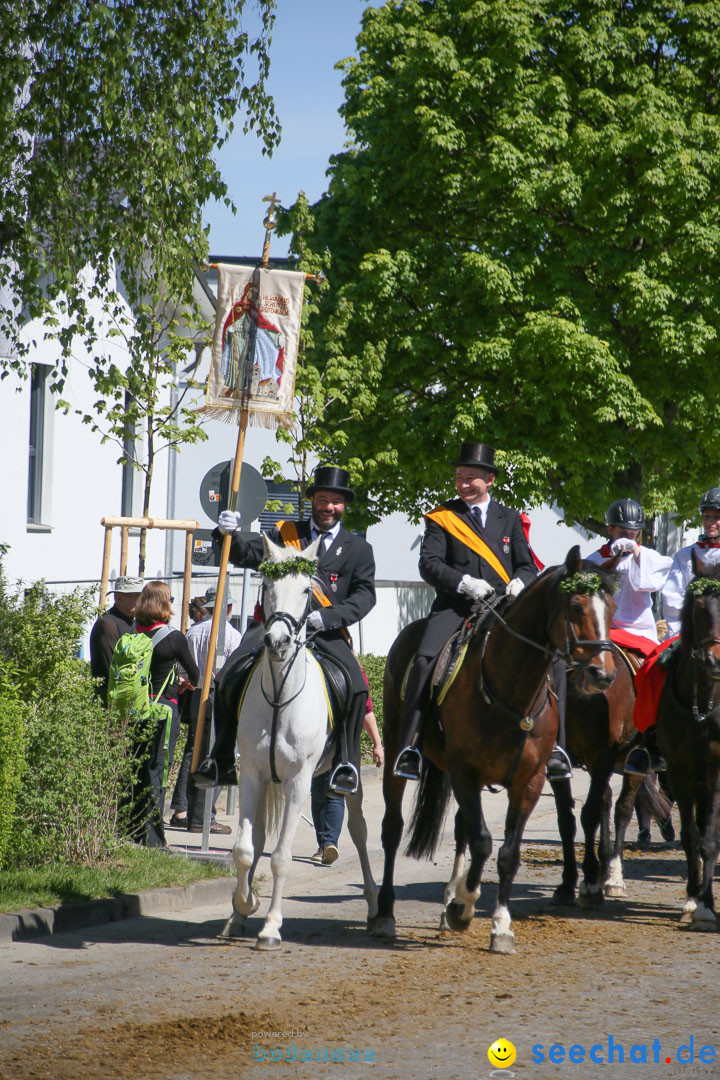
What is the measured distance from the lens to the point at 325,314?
2531 centimetres

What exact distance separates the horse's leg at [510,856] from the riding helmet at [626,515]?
9.31 ft

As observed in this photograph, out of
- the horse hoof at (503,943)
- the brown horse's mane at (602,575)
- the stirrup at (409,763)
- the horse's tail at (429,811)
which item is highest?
the brown horse's mane at (602,575)

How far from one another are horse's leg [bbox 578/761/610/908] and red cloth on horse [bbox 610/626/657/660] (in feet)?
4.03

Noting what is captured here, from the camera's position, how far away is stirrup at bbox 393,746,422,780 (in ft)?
25.3

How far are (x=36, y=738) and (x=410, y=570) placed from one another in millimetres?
29473

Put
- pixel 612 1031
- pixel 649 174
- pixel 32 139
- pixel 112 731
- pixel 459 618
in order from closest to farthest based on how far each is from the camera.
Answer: pixel 612 1031
pixel 459 618
pixel 112 731
pixel 32 139
pixel 649 174

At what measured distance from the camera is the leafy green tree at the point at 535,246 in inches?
873

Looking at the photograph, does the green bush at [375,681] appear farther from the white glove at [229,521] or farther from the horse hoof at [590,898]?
the white glove at [229,521]

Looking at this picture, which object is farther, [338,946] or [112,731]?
[112,731]

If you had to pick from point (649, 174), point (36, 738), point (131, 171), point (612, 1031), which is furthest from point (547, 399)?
point (612, 1031)

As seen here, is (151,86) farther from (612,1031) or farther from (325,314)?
(325,314)

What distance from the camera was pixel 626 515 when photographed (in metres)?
9.64

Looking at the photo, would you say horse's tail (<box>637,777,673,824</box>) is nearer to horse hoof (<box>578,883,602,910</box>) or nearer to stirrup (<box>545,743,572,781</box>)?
horse hoof (<box>578,883,602,910</box>)

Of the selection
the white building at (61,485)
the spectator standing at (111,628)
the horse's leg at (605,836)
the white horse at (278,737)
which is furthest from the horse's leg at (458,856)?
the white building at (61,485)
